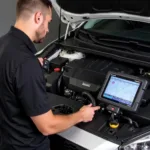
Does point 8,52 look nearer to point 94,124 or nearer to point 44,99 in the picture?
point 44,99

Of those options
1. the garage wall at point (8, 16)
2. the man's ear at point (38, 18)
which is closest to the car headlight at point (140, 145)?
the man's ear at point (38, 18)

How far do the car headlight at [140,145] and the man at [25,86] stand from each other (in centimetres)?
28

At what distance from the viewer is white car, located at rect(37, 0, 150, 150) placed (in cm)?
137

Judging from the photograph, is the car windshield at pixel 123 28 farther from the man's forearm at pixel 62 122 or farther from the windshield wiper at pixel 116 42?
the man's forearm at pixel 62 122

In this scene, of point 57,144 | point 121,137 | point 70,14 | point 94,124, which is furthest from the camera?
point 70,14

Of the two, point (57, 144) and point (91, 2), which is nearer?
point (57, 144)

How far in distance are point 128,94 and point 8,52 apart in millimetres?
653

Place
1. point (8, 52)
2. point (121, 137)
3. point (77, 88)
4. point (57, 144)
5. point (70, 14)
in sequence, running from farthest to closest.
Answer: point (70, 14)
point (77, 88)
point (57, 144)
point (121, 137)
point (8, 52)

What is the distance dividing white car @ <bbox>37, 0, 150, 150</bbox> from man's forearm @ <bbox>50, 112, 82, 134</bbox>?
119mm

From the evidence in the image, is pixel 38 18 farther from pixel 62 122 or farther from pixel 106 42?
pixel 106 42

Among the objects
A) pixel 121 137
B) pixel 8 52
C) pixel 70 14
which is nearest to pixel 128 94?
pixel 121 137

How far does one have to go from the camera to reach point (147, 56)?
157cm

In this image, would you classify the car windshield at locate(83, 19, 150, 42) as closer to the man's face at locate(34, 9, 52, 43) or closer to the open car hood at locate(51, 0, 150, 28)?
the open car hood at locate(51, 0, 150, 28)

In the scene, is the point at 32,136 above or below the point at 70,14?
below
